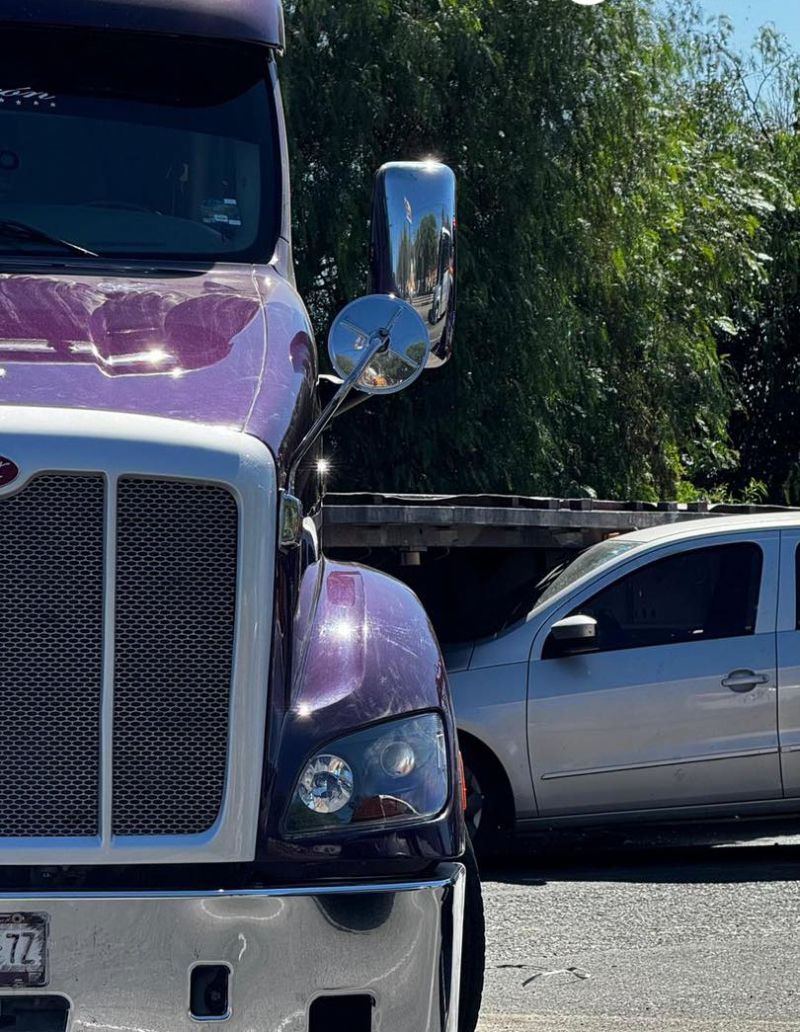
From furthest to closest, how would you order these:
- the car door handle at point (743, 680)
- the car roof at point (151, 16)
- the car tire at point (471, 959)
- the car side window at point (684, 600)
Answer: the car side window at point (684, 600) < the car door handle at point (743, 680) < the car roof at point (151, 16) < the car tire at point (471, 959)

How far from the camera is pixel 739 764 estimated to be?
28.4ft

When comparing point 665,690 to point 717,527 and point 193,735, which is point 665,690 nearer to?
A: point 717,527

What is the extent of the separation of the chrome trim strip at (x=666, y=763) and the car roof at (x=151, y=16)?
13.4 ft

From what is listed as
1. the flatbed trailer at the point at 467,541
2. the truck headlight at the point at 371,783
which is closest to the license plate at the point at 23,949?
the truck headlight at the point at 371,783

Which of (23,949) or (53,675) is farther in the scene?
(53,675)

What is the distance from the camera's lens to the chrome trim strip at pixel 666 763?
27.9 ft

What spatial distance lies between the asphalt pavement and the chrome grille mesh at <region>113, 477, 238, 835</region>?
2072 millimetres

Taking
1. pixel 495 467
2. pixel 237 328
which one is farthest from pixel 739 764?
pixel 495 467

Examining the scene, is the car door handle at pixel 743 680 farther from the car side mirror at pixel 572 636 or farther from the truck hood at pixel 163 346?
the truck hood at pixel 163 346

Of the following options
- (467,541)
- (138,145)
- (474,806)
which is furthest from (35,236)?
(467,541)

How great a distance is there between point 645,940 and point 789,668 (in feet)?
7.78

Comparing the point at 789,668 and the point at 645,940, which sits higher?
the point at 645,940

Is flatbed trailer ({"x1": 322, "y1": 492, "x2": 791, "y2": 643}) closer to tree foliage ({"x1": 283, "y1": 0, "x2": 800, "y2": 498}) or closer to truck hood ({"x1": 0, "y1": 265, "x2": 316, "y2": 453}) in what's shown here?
truck hood ({"x1": 0, "y1": 265, "x2": 316, "y2": 453})

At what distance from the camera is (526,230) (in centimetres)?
1622
